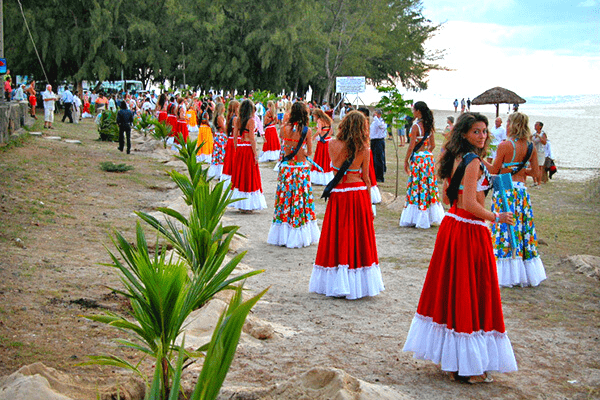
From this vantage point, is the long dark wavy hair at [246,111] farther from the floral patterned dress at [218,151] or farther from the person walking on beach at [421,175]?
the floral patterned dress at [218,151]

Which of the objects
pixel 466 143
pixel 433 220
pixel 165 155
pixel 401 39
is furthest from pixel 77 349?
pixel 401 39

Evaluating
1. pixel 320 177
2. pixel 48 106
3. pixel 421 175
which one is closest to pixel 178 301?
pixel 421 175

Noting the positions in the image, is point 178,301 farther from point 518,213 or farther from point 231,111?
point 231,111

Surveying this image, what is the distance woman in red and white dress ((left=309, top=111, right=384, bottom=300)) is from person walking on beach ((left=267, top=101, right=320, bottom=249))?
2492mm

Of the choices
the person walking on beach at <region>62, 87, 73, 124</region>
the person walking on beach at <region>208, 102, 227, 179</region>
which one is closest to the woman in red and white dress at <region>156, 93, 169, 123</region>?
the person walking on beach at <region>208, 102, 227, 179</region>

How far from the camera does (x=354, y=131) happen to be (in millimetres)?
7109

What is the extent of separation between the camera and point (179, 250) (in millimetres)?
5859

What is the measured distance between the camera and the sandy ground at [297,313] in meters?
4.89

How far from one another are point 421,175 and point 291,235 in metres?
2.91

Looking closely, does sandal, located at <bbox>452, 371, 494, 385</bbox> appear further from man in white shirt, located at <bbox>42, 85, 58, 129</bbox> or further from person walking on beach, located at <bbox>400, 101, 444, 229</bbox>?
man in white shirt, located at <bbox>42, 85, 58, 129</bbox>

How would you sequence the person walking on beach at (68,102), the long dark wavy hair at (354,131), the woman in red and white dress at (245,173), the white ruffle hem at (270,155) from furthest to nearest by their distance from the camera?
the person walking on beach at (68,102) < the white ruffle hem at (270,155) < the woman in red and white dress at (245,173) < the long dark wavy hair at (354,131)

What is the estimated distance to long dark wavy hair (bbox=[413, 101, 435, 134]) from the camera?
34.9 ft

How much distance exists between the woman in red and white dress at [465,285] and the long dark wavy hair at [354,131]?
204 centimetres

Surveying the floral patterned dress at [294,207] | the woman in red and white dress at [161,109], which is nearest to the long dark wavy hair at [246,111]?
the floral patterned dress at [294,207]
